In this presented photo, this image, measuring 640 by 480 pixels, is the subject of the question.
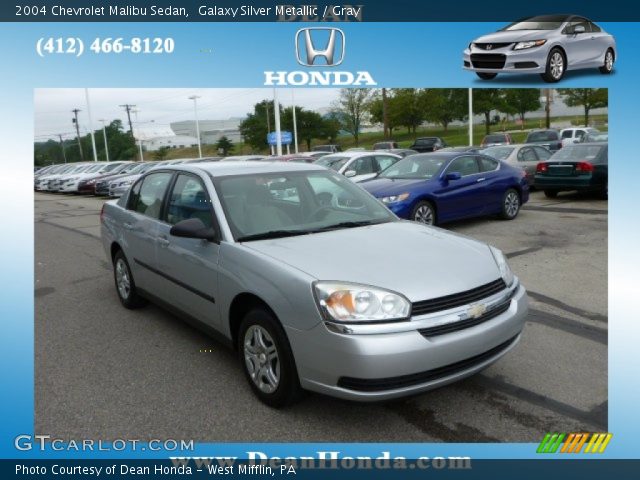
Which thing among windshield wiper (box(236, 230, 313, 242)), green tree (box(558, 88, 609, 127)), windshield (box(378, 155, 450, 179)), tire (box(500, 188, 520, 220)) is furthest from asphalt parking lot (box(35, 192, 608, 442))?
tire (box(500, 188, 520, 220))

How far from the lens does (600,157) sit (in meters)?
10.5

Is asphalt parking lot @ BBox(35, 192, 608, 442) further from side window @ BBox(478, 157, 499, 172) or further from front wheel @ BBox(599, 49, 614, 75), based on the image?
side window @ BBox(478, 157, 499, 172)

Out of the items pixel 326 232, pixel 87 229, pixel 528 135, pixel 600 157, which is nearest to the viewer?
pixel 326 232

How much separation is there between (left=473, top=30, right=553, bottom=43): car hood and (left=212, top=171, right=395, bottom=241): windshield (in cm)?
157

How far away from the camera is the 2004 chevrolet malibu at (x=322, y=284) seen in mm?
2889

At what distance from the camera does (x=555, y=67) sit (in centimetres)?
333

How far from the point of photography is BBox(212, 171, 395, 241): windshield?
3832mm

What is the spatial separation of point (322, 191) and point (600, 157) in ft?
27.1

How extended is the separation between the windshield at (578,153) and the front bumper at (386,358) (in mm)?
9348

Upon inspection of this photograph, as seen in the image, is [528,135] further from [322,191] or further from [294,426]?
[294,426]

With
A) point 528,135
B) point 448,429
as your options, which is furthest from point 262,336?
point 528,135

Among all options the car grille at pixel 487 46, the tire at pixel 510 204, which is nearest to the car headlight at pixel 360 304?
the car grille at pixel 487 46

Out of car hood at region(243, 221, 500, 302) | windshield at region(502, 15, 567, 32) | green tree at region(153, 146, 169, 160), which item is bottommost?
car hood at region(243, 221, 500, 302)

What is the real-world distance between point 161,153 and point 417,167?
133ft
